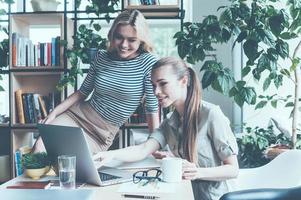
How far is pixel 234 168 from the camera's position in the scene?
1.71 meters

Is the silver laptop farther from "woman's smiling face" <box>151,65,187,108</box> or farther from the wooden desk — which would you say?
"woman's smiling face" <box>151,65,187,108</box>

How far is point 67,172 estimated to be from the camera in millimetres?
1351

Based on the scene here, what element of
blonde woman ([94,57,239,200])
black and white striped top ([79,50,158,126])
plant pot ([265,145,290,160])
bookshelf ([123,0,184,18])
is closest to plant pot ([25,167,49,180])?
blonde woman ([94,57,239,200])

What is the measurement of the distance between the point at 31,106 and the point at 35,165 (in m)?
1.97

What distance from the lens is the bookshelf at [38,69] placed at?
328 cm

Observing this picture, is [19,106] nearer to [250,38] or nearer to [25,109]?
[25,109]

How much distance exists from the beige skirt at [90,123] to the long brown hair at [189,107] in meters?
0.98

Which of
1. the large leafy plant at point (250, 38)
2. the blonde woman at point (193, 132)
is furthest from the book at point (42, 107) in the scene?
the blonde woman at point (193, 132)

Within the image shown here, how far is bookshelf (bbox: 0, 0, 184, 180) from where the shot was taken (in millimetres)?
3281

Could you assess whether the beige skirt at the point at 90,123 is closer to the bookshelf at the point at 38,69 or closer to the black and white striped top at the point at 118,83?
the black and white striped top at the point at 118,83

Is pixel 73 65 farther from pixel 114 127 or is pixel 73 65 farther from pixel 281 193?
pixel 281 193

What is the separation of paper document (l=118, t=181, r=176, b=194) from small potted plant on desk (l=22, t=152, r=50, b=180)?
13.6 inches

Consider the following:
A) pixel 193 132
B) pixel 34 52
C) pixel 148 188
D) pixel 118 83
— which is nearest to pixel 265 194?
pixel 193 132

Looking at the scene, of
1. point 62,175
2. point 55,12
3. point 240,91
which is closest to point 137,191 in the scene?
point 62,175
